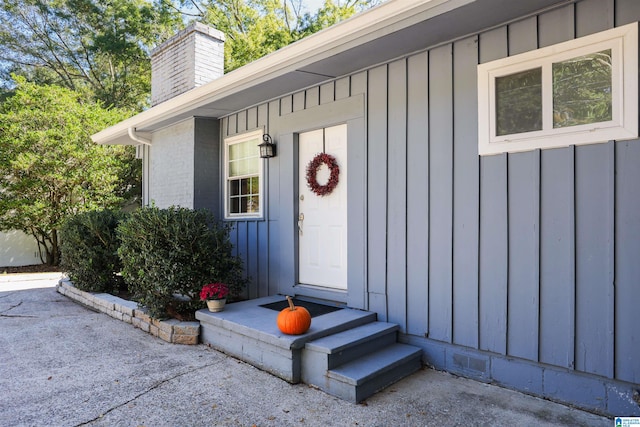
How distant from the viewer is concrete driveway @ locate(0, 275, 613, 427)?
2438mm

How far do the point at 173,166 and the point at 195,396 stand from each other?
4020 millimetres

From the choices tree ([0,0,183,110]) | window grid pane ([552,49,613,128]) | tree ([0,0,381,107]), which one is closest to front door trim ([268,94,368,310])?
window grid pane ([552,49,613,128])

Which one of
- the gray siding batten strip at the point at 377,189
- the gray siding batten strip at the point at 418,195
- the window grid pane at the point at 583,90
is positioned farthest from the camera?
the gray siding batten strip at the point at 377,189

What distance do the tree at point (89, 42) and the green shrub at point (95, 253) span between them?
422 inches

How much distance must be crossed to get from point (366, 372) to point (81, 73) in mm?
17266

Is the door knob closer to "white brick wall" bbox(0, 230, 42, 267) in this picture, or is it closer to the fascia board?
the fascia board

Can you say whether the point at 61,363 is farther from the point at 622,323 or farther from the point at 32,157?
the point at 32,157

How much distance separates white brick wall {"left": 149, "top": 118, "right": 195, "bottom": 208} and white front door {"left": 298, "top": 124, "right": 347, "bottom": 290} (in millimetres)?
1884

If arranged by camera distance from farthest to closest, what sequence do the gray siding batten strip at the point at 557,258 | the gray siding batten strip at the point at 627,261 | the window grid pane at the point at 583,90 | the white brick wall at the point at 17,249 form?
the white brick wall at the point at 17,249 → the gray siding batten strip at the point at 557,258 → the window grid pane at the point at 583,90 → the gray siding batten strip at the point at 627,261

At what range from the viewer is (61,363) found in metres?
3.34

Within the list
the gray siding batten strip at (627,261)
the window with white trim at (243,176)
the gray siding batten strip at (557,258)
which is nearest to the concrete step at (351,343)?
the gray siding batten strip at (557,258)

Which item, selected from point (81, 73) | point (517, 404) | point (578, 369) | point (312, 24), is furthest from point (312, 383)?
point (81, 73)

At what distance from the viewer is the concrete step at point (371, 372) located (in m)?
2.72

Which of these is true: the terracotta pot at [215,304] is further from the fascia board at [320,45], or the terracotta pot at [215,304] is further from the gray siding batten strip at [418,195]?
the fascia board at [320,45]
